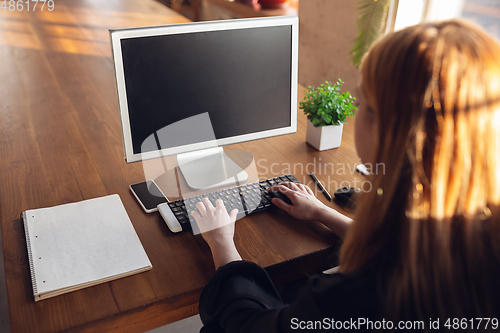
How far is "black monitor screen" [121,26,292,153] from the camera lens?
915 mm

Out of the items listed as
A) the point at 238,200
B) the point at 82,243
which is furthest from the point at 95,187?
the point at 238,200

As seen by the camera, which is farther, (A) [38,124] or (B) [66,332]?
(A) [38,124]

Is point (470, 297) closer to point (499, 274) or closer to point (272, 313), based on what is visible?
point (499, 274)

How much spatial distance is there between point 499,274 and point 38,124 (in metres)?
1.43

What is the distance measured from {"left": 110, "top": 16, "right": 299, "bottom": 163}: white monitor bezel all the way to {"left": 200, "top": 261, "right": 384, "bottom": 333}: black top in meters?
0.40

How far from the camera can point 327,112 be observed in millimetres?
1215

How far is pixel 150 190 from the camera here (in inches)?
41.0

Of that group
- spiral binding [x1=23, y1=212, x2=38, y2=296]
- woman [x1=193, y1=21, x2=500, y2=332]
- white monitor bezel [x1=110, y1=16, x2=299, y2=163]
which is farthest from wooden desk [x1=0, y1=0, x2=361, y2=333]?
woman [x1=193, y1=21, x2=500, y2=332]

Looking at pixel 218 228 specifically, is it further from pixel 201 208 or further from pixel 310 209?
pixel 310 209

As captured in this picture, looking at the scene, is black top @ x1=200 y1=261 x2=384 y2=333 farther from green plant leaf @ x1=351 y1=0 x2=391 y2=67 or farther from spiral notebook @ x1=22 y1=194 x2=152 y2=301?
green plant leaf @ x1=351 y1=0 x2=391 y2=67

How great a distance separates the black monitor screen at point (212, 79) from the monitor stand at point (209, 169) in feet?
0.30

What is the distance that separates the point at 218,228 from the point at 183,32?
0.46 m

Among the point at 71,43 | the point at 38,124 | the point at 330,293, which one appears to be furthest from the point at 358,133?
the point at 71,43

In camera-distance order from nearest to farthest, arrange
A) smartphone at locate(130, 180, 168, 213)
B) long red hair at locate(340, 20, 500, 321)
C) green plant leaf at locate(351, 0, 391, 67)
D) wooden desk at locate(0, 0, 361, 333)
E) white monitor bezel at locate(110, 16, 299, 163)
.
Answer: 1. long red hair at locate(340, 20, 500, 321)
2. wooden desk at locate(0, 0, 361, 333)
3. white monitor bezel at locate(110, 16, 299, 163)
4. smartphone at locate(130, 180, 168, 213)
5. green plant leaf at locate(351, 0, 391, 67)
